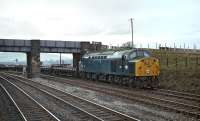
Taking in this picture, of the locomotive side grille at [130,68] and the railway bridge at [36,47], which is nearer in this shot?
the locomotive side grille at [130,68]

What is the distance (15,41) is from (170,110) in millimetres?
45748

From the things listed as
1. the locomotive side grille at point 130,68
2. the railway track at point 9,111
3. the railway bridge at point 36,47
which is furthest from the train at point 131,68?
the railway bridge at point 36,47

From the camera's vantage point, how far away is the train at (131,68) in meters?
30.8

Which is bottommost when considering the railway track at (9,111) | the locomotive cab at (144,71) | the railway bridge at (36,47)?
the railway track at (9,111)

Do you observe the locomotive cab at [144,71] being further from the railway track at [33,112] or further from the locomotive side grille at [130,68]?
the railway track at [33,112]

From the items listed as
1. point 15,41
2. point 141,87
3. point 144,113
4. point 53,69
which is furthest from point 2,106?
point 53,69

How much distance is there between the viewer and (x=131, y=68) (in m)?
31.3

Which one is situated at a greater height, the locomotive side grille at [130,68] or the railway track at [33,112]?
the locomotive side grille at [130,68]

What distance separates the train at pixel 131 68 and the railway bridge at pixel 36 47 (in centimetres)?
2049

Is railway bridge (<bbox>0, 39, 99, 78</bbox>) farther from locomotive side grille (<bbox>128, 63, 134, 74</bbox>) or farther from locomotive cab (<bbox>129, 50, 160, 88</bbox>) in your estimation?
locomotive cab (<bbox>129, 50, 160, 88</bbox>)

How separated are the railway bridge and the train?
20.5 meters

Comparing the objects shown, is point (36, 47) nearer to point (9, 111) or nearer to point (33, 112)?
point (9, 111)

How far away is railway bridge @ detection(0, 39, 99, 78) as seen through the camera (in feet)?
190

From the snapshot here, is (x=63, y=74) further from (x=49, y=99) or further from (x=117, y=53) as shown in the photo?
(x=49, y=99)
